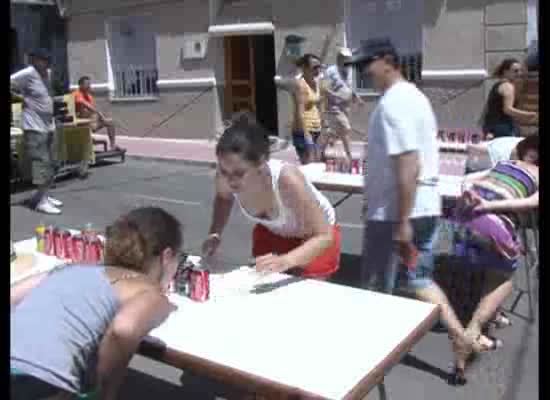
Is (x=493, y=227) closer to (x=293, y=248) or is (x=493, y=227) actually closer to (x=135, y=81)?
(x=293, y=248)

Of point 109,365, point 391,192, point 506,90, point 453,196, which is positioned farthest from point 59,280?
point 506,90

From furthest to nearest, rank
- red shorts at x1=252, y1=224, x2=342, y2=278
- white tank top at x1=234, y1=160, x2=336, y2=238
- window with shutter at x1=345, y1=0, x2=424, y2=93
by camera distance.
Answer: window with shutter at x1=345, y1=0, x2=424, y2=93, red shorts at x1=252, y1=224, x2=342, y2=278, white tank top at x1=234, y1=160, x2=336, y2=238

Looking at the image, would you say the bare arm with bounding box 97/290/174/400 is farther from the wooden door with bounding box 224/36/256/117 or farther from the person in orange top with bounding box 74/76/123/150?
the wooden door with bounding box 224/36/256/117

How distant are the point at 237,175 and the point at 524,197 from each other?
1747 mm

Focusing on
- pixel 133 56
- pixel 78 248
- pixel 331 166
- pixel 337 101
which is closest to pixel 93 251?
pixel 78 248

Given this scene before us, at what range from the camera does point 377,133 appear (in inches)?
130

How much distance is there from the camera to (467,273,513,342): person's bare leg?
3.64 metres

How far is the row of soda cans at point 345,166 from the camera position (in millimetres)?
5316

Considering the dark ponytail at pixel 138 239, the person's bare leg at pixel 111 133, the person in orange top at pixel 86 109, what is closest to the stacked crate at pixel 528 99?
the dark ponytail at pixel 138 239

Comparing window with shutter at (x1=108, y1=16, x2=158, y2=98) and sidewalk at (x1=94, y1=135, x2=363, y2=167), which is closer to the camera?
sidewalk at (x1=94, y1=135, x2=363, y2=167)

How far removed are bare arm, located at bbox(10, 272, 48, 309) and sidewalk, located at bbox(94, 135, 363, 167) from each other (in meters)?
8.81

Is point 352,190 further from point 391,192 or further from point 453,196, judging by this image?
point 391,192

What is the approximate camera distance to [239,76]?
14445 mm

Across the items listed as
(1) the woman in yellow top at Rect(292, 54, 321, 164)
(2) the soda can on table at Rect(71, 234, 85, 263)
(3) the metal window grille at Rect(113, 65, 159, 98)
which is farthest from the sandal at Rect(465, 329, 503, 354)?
(3) the metal window grille at Rect(113, 65, 159, 98)
